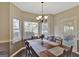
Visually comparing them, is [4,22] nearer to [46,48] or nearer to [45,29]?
[45,29]

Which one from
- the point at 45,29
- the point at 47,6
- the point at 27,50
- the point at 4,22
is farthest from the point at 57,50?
the point at 4,22

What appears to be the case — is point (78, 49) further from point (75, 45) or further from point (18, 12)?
point (18, 12)

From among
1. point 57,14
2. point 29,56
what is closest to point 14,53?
point 29,56

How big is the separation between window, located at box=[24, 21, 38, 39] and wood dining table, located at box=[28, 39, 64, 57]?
147 mm

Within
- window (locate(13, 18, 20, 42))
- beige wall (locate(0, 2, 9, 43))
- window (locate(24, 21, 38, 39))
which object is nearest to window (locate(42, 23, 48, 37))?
window (locate(24, 21, 38, 39))

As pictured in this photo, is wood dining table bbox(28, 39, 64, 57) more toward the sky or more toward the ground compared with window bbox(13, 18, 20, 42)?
more toward the ground

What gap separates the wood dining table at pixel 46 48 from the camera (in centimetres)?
203

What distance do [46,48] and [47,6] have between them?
87 centimetres

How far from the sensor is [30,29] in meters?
2.10

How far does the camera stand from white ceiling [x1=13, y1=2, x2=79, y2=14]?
1993mm

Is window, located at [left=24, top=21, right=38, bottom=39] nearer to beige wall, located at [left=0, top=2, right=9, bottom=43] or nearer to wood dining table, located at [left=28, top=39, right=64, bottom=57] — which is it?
wood dining table, located at [left=28, top=39, right=64, bottom=57]

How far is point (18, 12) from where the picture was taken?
2.00 metres

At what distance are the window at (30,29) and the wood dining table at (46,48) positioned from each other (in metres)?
0.15

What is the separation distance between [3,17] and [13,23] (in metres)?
0.22
